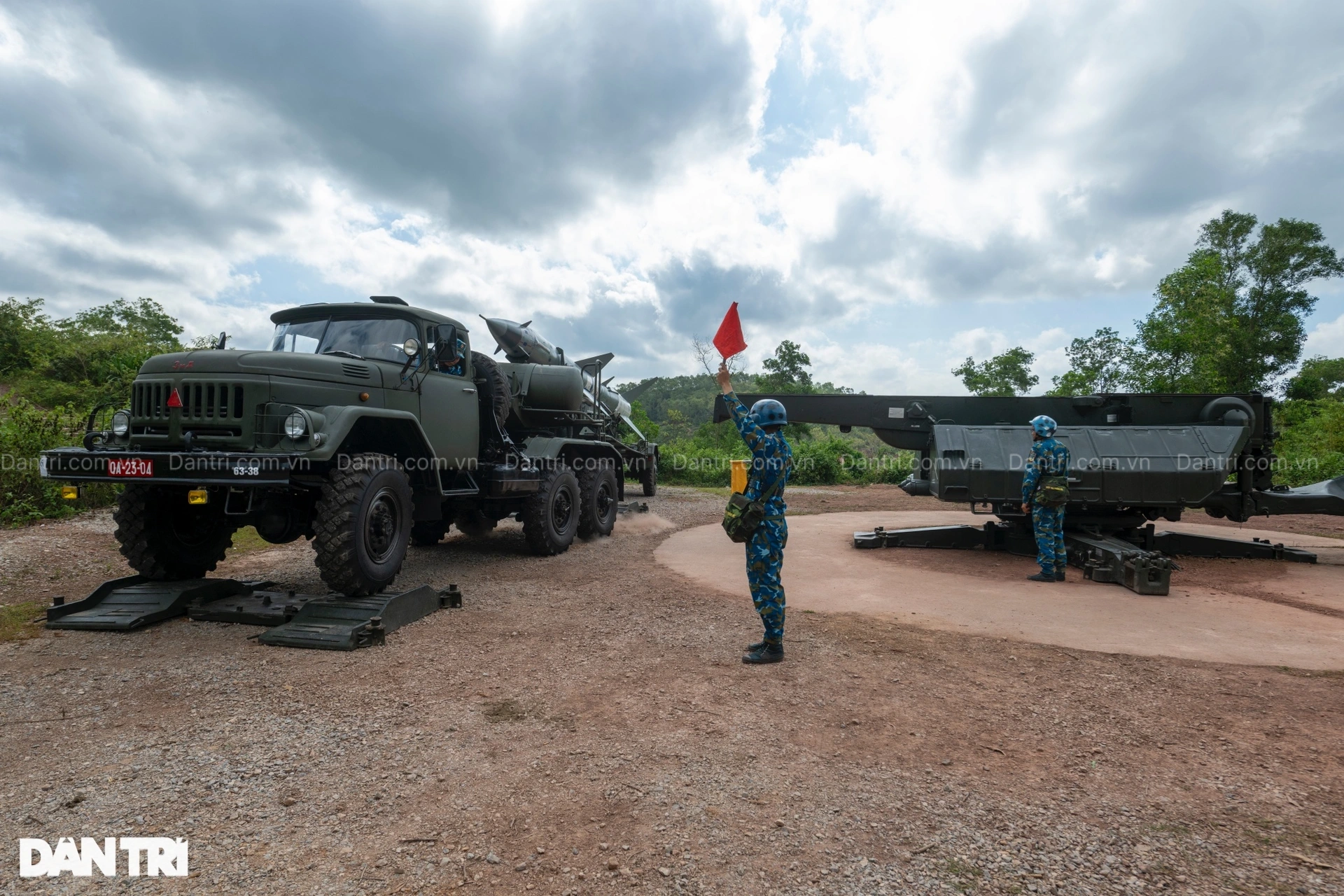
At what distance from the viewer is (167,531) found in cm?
557

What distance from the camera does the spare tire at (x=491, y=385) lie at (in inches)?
294

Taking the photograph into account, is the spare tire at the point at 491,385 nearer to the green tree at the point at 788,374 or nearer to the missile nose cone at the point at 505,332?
the missile nose cone at the point at 505,332

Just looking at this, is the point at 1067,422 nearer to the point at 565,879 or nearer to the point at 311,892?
the point at 565,879

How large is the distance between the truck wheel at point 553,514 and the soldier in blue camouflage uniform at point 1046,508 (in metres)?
5.05

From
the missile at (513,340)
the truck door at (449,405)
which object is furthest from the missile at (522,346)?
the truck door at (449,405)

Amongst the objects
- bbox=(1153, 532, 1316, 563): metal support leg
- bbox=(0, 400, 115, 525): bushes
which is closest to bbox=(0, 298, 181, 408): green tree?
bbox=(0, 400, 115, 525): bushes

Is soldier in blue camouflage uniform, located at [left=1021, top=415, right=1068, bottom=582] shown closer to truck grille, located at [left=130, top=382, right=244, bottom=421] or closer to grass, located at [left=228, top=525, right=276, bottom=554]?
truck grille, located at [left=130, top=382, right=244, bottom=421]

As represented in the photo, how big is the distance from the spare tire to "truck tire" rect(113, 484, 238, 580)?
8.65ft

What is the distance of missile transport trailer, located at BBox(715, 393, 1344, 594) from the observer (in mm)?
7371

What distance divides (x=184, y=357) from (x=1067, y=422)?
870cm

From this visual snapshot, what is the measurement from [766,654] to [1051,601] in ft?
10.5

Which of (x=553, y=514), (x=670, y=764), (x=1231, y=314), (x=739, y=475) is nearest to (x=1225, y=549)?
(x=739, y=475)

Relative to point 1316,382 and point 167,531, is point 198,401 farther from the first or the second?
point 1316,382

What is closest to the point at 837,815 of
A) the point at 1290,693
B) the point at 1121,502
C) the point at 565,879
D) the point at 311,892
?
the point at 565,879
